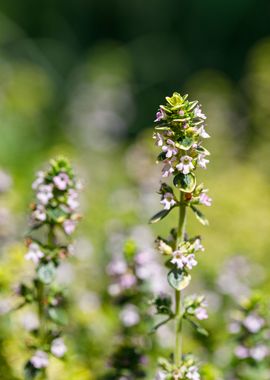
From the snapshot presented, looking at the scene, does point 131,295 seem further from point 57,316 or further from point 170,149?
point 170,149

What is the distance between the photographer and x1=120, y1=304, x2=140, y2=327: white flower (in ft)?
9.08

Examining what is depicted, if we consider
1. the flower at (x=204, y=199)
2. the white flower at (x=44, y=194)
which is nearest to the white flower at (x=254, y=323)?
the flower at (x=204, y=199)

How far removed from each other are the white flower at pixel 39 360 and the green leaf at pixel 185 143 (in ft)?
2.73

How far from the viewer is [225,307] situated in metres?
3.71

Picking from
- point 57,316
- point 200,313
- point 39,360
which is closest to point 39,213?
point 57,316

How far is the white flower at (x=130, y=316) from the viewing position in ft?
9.08

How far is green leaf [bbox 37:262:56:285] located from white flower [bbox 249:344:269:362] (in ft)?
2.57

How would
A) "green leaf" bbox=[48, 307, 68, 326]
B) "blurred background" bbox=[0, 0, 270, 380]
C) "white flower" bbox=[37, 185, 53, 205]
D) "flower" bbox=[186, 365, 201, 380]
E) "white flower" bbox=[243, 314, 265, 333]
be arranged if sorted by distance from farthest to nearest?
"blurred background" bbox=[0, 0, 270, 380] < "white flower" bbox=[243, 314, 265, 333] < "green leaf" bbox=[48, 307, 68, 326] < "white flower" bbox=[37, 185, 53, 205] < "flower" bbox=[186, 365, 201, 380]

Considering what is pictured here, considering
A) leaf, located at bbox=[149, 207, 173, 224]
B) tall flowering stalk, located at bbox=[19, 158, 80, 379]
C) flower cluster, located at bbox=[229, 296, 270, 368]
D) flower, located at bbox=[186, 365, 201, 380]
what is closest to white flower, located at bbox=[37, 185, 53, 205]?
tall flowering stalk, located at bbox=[19, 158, 80, 379]

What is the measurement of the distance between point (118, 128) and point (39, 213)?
19.0 feet

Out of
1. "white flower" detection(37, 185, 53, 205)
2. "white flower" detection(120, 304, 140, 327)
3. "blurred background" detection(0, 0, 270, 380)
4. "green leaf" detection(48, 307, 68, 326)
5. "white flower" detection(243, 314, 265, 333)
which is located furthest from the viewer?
"blurred background" detection(0, 0, 270, 380)

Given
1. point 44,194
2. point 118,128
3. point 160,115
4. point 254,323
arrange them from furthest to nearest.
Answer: point 118,128
point 254,323
point 44,194
point 160,115

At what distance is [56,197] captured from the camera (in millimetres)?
2422

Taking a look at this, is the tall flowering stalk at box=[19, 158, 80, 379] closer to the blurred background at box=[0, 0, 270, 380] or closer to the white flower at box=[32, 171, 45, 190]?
the white flower at box=[32, 171, 45, 190]
